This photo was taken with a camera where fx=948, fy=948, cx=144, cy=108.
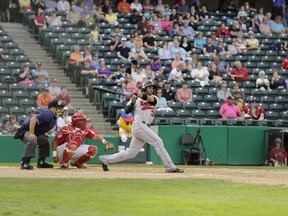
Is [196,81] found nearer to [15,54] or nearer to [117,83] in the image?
[117,83]

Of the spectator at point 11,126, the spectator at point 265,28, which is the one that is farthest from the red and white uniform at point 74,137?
the spectator at point 265,28

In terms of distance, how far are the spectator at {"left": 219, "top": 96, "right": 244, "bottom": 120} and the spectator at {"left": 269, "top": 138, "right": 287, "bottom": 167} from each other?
164 cm

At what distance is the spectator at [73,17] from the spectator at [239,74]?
17.1ft

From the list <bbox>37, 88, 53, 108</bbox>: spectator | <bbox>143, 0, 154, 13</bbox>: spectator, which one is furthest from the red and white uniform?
<bbox>143, 0, 154, 13</bbox>: spectator

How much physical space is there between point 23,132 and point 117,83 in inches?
353

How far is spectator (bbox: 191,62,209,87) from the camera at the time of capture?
2894 cm

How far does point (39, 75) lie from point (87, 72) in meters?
1.56

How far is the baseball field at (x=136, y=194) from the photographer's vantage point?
11172 mm

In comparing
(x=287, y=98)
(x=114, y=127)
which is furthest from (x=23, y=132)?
(x=287, y=98)

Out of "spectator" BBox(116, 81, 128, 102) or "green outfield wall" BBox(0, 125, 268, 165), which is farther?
"spectator" BBox(116, 81, 128, 102)

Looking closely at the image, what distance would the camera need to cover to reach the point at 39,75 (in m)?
26.9

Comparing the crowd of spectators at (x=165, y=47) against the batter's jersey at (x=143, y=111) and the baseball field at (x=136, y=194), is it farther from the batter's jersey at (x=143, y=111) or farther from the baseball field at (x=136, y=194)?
the baseball field at (x=136, y=194)

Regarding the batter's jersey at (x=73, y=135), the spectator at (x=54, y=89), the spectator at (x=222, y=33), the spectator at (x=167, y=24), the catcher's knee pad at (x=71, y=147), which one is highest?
the spectator at (x=167, y=24)

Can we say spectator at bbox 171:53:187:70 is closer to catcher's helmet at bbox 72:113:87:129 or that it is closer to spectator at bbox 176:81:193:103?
spectator at bbox 176:81:193:103
